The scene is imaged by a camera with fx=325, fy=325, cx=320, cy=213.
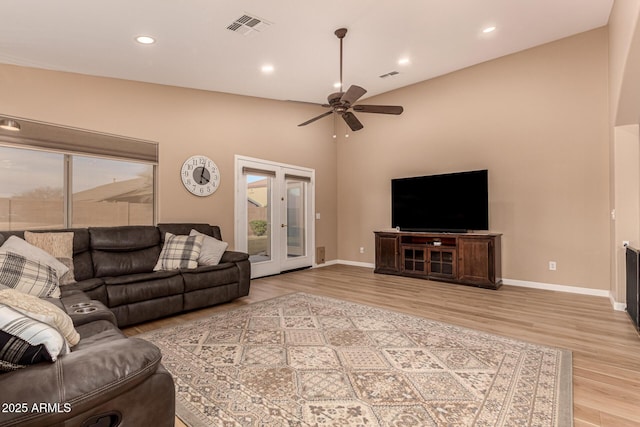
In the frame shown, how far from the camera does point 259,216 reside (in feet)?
19.0

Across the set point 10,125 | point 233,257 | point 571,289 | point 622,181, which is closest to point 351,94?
point 233,257

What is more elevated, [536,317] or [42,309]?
[42,309]

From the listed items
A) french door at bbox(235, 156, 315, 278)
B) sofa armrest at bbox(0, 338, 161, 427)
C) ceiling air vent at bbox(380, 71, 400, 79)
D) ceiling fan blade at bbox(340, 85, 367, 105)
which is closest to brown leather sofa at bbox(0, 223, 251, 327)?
french door at bbox(235, 156, 315, 278)

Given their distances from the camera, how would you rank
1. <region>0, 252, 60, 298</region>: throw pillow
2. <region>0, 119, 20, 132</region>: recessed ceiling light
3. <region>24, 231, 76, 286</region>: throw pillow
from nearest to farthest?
<region>0, 252, 60, 298</region>: throw pillow → <region>24, 231, 76, 286</region>: throw pillow → <region>0, 119, 20, 132</region>: recessed ceiling light

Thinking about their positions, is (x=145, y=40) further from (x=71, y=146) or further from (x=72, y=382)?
(x=72, y=382)

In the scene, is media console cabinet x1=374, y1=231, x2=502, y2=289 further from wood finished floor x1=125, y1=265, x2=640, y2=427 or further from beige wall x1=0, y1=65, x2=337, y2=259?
beige wall x1=0, y1=65, x2=337, y2=259

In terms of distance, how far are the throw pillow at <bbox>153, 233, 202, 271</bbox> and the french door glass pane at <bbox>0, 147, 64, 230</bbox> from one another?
119cm

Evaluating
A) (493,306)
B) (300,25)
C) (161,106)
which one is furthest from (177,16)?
(493,306)

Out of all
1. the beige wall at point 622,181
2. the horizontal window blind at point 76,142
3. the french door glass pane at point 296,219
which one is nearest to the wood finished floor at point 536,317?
the beige wall at point 622,181

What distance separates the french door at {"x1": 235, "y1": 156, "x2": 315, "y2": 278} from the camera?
5.53 metres

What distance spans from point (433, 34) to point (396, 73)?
1.16 metres

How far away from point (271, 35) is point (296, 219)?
3581mm

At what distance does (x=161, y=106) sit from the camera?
180 inches

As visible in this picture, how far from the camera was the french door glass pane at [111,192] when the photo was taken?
3957mm
